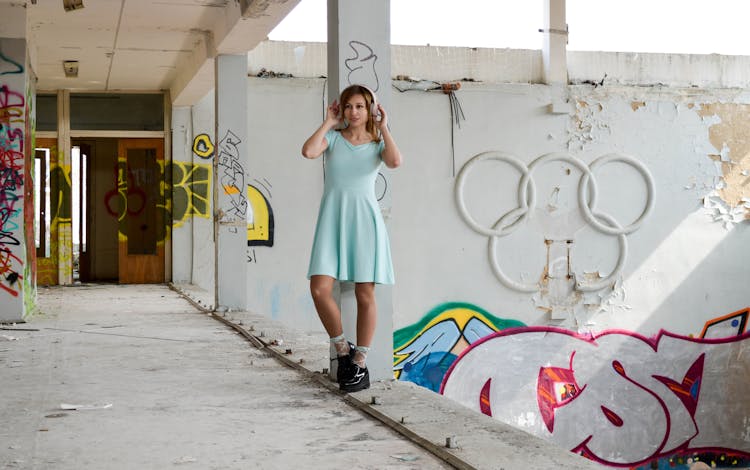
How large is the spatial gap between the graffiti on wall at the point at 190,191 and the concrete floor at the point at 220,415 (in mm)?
6654

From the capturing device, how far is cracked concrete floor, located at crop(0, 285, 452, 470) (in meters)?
3.16

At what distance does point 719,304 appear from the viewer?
13.0m

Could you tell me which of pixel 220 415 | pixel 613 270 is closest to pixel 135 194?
pixel 613 270

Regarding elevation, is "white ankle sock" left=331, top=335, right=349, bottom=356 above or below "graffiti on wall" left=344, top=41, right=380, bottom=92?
below

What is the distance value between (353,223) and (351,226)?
0.7 inches

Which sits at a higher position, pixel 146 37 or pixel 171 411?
pixel 146 37

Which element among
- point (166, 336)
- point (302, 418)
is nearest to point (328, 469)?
point (302, 418)

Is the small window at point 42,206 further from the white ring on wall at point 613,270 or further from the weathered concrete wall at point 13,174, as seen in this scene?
the white ring on wall at point 613,270

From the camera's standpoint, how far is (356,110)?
4.32 meters

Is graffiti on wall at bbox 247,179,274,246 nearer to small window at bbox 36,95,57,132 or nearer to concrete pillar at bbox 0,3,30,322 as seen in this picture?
small window at bbox 36,95,57,132

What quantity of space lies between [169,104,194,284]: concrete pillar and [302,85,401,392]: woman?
921 cm

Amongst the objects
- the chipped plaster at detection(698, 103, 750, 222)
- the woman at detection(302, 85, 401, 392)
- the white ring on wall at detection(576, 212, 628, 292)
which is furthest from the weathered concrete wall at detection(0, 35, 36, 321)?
the chipped plaster at detection(698, 103, 750, 222)

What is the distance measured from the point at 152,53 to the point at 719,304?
8386 millimetres

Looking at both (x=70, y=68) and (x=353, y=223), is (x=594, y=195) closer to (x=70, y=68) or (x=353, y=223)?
(x=70, y=68)
